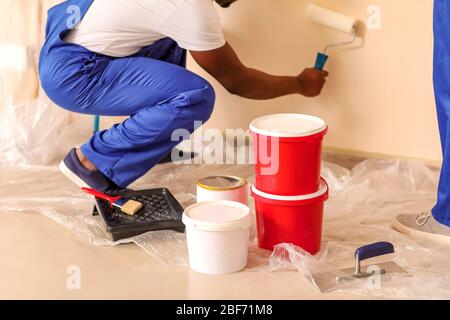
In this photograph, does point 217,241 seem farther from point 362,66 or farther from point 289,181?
point 362,66

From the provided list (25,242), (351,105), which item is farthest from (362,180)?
(25,242)

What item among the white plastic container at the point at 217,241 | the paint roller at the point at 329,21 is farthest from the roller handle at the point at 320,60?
the white plastic container at the point at 217,241

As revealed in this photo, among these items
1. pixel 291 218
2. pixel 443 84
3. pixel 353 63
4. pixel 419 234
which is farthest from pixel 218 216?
pixel 353 63

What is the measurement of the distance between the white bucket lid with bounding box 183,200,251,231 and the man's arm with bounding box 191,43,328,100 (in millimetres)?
474

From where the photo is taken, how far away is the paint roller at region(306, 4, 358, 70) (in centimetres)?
231

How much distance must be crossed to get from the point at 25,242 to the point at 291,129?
796mm

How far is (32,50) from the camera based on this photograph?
253 centimetres

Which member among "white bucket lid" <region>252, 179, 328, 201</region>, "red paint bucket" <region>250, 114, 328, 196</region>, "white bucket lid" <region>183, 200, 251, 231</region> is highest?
"red paint bucket" <region>250, 114, 328, 196</region>

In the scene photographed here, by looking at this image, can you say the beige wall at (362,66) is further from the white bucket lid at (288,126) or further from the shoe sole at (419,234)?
the white bucket lid at (288,126)

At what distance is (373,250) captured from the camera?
5.64 feet

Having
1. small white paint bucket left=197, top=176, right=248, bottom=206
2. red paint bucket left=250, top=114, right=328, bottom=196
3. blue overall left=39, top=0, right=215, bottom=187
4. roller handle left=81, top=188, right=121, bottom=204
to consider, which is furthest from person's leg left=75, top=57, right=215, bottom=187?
red paint bucket left=250, top=114, right=328, bottom=196

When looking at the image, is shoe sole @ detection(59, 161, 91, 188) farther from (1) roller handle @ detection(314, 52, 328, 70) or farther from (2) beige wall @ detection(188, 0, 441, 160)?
(1) roller handle @ detection(314, 52, 328, 70)

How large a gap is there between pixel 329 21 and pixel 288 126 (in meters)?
0.66

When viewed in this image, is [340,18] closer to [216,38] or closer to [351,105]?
[351,105]
